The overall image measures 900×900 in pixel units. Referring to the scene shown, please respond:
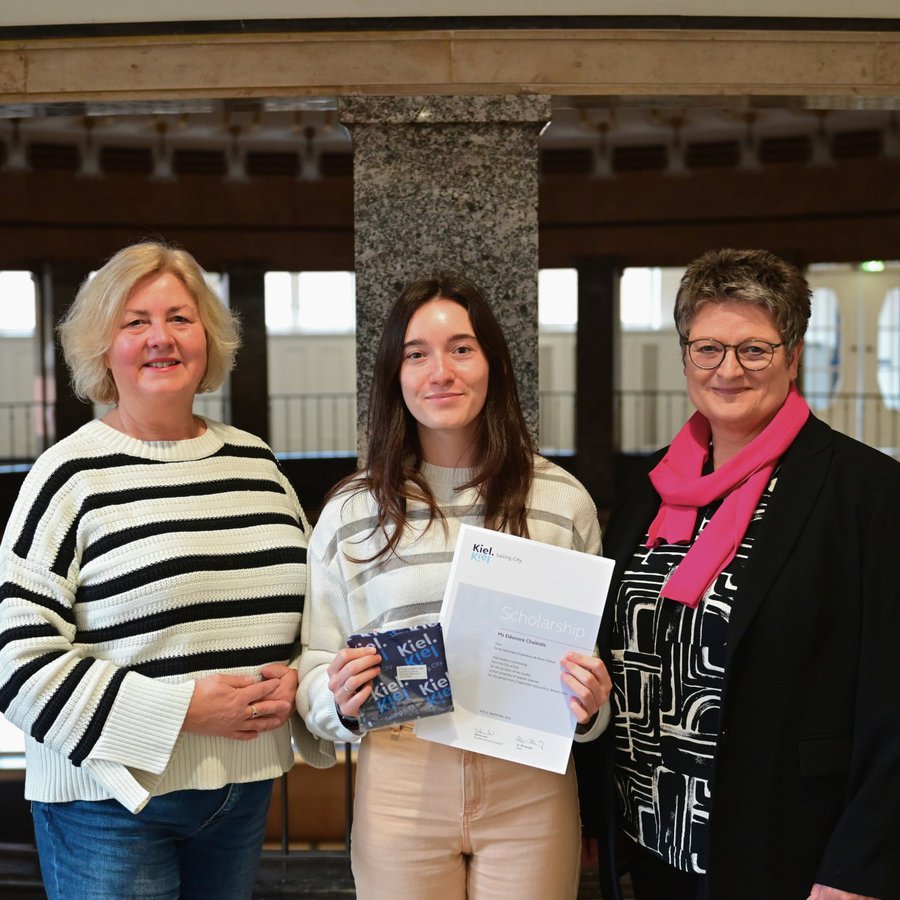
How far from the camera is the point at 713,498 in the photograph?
202 cm

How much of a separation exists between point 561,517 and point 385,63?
165 cm

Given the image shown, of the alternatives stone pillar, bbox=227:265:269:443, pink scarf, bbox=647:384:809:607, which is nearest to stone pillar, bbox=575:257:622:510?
stone pillar, bbox=227:265:269:443

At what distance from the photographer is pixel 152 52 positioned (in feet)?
10.1

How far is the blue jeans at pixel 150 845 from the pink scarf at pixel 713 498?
37.8 inches

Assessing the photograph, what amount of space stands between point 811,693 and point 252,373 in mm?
9691

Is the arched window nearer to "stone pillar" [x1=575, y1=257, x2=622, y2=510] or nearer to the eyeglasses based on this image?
"stone pillar" [x1=575, y1=257, x2=622, y2=510]

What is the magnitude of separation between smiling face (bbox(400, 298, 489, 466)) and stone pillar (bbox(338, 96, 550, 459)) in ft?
3.55

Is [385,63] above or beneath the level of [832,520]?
above

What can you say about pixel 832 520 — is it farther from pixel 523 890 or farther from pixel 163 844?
pixel 163 844

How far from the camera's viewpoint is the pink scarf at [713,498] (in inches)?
76.6

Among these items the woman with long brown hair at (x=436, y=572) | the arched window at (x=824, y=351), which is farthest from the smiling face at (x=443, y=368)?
the arched window at (x=824, y=351)

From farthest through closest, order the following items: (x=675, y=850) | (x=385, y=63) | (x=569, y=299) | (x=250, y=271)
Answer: (x=569, y=299) < (x=250, y=271) < (x=385, y=63) < (x=675, y=850)

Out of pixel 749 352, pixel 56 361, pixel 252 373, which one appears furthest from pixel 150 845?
pixel 56 361

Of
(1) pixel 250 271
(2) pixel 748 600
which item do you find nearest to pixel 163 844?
(2) pixel 748 600
